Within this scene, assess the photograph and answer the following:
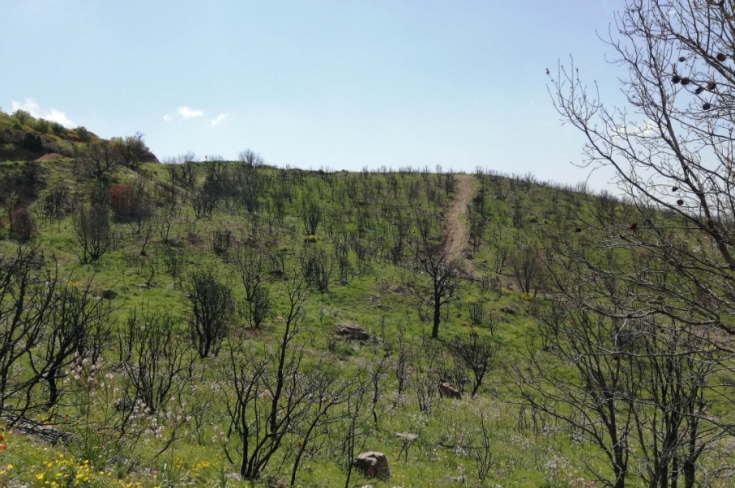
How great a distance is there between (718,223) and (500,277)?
38.5 m

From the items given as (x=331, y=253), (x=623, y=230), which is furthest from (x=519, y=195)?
(x=623, y=230)

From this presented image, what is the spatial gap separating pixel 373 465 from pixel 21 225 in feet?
105

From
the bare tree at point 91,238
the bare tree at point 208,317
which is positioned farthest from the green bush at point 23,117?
the bare tree at point 208,317

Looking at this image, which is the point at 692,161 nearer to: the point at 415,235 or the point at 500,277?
the point at 500,277

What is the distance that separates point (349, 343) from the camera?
20.2 metres

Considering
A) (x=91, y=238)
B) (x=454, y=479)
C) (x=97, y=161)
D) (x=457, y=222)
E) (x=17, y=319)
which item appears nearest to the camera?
(x=17, y=319)

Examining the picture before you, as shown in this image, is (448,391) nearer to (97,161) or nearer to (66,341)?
(66,341)

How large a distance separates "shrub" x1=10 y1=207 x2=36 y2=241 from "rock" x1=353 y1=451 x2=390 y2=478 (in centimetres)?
2989

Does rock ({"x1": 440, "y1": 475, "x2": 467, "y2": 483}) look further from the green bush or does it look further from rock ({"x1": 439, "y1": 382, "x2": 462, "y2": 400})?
the green bush

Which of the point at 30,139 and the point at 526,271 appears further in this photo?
the point at 30,139

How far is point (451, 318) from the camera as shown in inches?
1071

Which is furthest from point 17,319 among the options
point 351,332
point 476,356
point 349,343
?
point 476,356

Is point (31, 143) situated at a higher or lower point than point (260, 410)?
higher

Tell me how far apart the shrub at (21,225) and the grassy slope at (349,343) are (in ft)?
2.83
